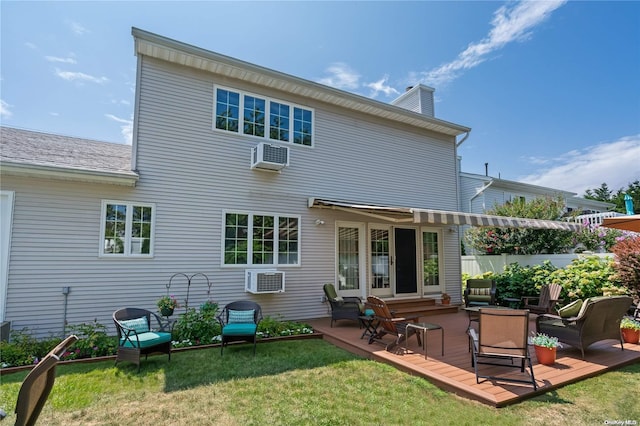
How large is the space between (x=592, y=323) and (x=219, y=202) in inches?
340

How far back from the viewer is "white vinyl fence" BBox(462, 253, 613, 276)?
11.9 m

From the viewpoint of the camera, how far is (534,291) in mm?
11539

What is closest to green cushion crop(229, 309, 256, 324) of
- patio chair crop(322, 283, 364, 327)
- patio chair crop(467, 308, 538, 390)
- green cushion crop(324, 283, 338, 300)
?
patio chair crop(322, 283, 364, 327)

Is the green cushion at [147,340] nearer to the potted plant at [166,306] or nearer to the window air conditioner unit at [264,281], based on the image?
the potted plant at [166,306]

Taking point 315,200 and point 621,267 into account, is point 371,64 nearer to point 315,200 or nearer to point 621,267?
point 315,200

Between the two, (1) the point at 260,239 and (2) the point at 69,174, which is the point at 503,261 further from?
(2) the point at 69,174

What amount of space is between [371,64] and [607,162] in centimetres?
1514

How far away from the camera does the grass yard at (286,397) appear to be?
13.5 ft

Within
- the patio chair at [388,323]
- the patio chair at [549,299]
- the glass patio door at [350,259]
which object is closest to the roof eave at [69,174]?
the glass patio door at [350,259]

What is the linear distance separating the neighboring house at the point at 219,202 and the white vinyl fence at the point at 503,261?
2.90 metres

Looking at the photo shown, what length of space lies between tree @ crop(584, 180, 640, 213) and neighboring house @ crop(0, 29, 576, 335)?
40.2 m

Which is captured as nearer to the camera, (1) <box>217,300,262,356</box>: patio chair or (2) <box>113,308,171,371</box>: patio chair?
(2) <box>113,308,171,371</box>: patio chair

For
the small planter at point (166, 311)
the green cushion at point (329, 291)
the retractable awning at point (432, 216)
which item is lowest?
the small planter at point (166, 311)

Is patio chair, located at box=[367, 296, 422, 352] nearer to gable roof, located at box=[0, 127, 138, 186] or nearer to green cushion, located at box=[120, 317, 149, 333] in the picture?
green cushion, located at box=[120, 317, 149, 333]
